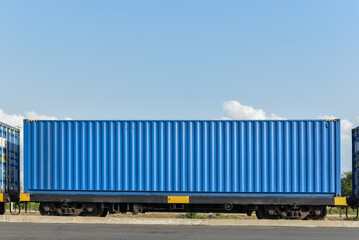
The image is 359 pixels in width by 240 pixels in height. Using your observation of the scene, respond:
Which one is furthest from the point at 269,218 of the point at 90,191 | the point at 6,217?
the point at 6,217

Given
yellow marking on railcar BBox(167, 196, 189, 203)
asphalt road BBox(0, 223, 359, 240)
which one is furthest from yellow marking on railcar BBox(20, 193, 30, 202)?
yellow marking on railcar BBox(167, 196, 189, 203)

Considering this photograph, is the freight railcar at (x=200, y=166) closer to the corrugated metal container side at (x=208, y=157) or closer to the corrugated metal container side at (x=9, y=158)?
the corrugated metal container side at (x=208, y=157)

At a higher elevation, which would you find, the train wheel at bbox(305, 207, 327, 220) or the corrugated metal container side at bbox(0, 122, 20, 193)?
the corrugated metal container side at bbox(0, 122, 20, 193)

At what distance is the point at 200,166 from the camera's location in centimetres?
1488

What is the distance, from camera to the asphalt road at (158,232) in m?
11.4

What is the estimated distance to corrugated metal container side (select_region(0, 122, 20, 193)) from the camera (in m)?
16.4

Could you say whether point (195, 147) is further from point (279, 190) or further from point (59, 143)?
point (59, 143)

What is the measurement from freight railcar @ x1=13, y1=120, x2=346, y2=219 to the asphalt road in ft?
4.44

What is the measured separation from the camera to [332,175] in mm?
14789

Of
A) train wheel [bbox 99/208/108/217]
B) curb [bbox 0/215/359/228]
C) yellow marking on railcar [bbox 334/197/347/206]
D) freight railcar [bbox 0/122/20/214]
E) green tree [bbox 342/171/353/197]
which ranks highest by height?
freight railcar [bbox 0/122/20/214]

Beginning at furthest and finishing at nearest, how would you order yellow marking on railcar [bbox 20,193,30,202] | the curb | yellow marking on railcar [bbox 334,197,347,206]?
1. yellow marking on railcar [bbox 20,193,30,202]
2. yellow marking on railcar [bbox 334,197,347,206]
3. the curb

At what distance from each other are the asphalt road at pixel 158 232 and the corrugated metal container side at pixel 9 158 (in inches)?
113

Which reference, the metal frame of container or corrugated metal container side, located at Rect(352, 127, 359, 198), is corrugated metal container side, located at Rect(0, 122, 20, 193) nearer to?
the metal frame of container

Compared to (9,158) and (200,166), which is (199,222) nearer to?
(200,166)
